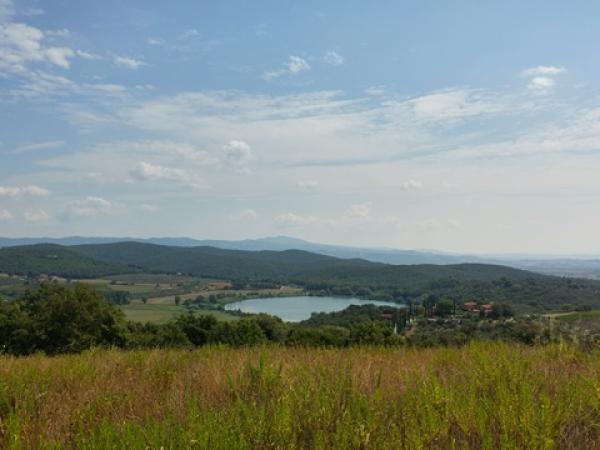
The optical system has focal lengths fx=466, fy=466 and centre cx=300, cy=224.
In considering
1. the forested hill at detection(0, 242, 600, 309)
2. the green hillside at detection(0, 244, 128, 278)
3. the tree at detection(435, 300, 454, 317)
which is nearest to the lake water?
the forested hill at detection(0, 242, 600, 309)

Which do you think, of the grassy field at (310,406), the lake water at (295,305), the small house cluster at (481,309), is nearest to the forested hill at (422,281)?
the lake water at (295,305)

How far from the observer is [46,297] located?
3148 cm

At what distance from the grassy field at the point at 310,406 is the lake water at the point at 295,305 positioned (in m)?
107

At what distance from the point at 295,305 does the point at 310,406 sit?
457ft

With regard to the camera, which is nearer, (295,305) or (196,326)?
(196,326)

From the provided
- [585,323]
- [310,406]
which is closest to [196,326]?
A: [585,323]

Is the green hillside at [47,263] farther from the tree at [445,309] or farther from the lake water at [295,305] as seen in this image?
the tree at [445,309]

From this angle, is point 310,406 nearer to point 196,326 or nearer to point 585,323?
point 585,323

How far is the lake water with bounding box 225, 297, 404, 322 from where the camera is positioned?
398 ft

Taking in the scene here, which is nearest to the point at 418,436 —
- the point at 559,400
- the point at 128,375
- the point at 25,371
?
the point at 559,400

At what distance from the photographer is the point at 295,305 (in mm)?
141250

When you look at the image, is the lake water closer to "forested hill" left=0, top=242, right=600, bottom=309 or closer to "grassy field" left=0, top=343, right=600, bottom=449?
"forested hill" left=0, top=242, right=600, bottom=309

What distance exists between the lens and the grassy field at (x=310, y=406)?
128 inches

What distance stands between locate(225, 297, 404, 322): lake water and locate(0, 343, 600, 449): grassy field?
107 metres
